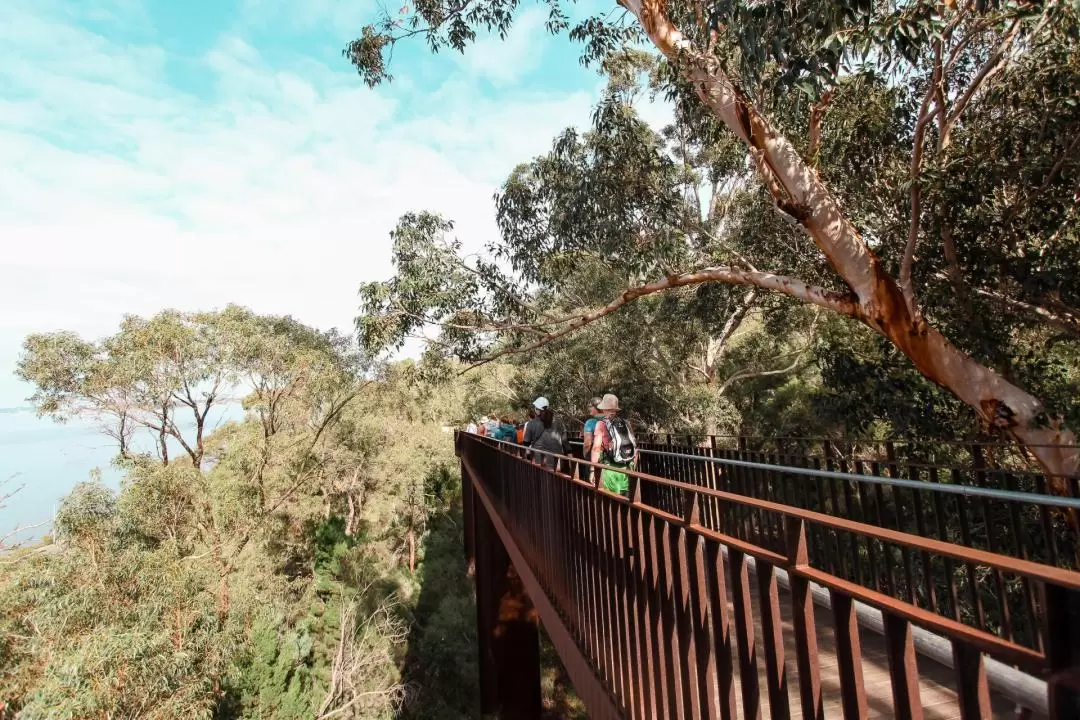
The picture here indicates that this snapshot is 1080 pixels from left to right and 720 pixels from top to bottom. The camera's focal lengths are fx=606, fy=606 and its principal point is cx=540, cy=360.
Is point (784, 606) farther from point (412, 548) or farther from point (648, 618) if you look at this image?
point (412, 548)

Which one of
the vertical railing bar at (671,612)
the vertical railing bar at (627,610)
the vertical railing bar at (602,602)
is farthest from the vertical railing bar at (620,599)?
the vertical railing bar at (671,612)

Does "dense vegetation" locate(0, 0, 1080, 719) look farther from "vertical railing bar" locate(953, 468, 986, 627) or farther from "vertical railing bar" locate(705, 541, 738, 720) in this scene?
"vertical railing bar" locate(705, 541, 738, 720)

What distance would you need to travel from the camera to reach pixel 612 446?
4777mm

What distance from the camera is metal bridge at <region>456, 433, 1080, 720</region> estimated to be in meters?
1.12

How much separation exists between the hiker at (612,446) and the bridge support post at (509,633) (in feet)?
19.9

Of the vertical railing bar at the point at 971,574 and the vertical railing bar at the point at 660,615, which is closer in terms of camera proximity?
the vertical railing bar at the point at 660,615

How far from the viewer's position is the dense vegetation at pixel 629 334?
231 inches

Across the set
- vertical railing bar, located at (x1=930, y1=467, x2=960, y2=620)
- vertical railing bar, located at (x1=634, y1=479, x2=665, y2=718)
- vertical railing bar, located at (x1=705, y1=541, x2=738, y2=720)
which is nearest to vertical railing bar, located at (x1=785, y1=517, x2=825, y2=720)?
vertical railing bar, located at (x1=705, y1=541, x2=738, y2=720)

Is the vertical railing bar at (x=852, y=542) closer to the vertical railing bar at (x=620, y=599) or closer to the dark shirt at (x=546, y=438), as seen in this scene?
the vertical railing bar at (x=620, y=599)


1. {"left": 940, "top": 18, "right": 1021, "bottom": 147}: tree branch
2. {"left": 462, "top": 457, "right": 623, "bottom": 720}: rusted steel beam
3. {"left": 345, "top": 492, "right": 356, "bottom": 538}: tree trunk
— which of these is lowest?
{"left": 345, "top": 492, "right": 356, "bottom": 538}: tree trunk

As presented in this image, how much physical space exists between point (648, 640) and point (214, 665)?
15462 millimetres

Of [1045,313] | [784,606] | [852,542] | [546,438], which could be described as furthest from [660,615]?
[1045,313]

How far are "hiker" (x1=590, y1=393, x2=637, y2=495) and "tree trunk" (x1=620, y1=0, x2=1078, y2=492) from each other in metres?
2.88

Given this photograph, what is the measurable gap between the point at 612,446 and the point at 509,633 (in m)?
7.59
